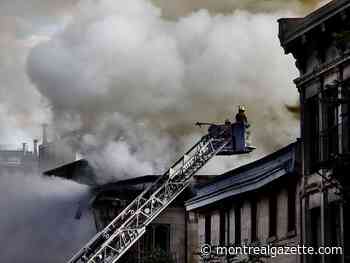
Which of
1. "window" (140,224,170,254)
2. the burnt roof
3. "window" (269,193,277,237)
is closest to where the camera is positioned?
the burnt roof

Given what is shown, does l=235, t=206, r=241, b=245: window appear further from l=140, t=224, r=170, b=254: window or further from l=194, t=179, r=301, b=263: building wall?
l=140, t=224, r=170, b=254: window

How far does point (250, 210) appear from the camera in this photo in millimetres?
39844

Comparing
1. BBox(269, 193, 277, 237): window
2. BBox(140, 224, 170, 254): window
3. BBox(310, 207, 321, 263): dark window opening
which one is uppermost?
BBox(140, 224, 170, 254): window

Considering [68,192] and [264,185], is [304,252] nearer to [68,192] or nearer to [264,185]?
[264,185]

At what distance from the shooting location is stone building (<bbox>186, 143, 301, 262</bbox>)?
118 ft

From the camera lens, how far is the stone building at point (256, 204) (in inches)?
1420

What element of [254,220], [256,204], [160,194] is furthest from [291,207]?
[160,194]

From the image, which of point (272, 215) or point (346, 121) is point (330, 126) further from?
point (272, 215)

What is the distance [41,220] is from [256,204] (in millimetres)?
20776

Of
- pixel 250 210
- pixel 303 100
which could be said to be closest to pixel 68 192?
pixel 250 210

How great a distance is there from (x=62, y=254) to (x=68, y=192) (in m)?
2.79

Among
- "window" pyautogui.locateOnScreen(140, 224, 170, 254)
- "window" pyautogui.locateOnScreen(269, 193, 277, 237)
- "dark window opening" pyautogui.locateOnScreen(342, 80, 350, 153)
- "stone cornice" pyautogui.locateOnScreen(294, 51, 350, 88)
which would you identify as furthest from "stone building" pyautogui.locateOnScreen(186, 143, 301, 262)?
"window" pyautogui.locateOnScreen(140, 224, 170, 254)

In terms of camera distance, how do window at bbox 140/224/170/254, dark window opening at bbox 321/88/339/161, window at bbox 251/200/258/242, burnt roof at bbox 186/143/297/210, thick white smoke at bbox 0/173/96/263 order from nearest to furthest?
dark window opening at bbox 321/88/339/161, burnt roof at bbox 186/143/297/210, window at bbox 251/200/258/242, window at bbox 140/224/170/254, thick white smoke at bbox 0/173/96/263

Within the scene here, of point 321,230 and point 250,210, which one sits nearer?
point 321,230
